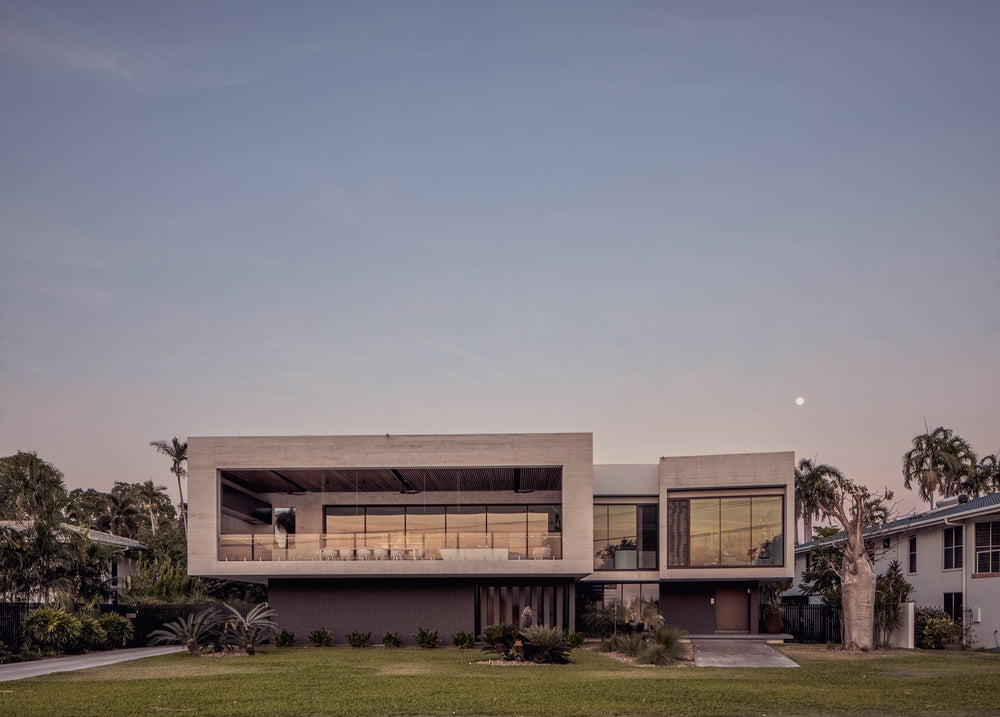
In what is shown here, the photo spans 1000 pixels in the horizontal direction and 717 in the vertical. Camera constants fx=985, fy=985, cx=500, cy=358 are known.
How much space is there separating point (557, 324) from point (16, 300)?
16340 millimetres

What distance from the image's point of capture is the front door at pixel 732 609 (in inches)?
1462

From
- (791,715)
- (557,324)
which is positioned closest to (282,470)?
(557,324)

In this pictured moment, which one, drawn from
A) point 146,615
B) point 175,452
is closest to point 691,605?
point 146,615

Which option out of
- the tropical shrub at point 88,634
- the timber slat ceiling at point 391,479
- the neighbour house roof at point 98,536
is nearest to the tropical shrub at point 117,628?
the tropical shrub at point 88,634

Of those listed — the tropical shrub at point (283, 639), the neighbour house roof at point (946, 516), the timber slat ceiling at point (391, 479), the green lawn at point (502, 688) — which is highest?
the timber slat ceiling at point (391, 479)

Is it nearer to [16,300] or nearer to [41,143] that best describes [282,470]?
[16,300]

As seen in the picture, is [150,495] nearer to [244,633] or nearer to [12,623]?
[12,623]

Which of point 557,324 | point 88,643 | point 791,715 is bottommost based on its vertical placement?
point 88,643

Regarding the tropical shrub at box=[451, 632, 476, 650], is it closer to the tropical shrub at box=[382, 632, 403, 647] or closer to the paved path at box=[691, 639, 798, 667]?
the tropical shrub at box=[382, 632, 403, 647]

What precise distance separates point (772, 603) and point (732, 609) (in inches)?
121

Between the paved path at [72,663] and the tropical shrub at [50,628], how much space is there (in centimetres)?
60

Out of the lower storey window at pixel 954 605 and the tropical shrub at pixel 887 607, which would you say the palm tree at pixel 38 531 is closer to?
the tropical shrub at pixel 887 607

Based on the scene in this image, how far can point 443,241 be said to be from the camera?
29.9 meters

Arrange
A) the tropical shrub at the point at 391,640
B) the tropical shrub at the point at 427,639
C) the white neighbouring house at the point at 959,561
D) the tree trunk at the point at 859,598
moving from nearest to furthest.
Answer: the tree trunk at the point at 859,598 < the white neighbouring house at the point at 959,561 < the tropical shrub at the point at 427,639 < the tropical shrub at the point at 391,640
